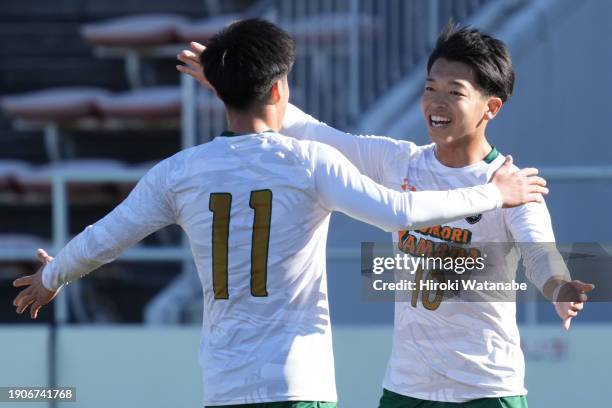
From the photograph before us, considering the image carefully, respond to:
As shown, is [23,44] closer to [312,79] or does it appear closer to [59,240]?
[312,79]

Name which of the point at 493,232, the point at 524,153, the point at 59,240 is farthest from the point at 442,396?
the point at 524,153

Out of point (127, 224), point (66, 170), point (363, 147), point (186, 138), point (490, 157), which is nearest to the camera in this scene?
point (127, 224)

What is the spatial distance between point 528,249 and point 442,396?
478 mm

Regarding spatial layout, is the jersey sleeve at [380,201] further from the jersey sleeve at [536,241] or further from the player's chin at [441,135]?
the player's chin at [441,135]

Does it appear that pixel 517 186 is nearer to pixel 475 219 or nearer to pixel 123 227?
pixel 475 219

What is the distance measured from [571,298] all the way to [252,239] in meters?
0.82

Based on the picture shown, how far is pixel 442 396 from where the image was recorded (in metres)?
3.78

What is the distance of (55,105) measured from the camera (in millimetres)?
9711

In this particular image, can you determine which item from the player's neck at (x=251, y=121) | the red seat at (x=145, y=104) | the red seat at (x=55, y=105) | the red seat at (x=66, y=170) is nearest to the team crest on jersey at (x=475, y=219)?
the player's neck at (x=251, y=121)

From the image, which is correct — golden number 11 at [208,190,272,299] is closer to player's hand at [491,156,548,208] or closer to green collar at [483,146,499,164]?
player's hand at [491,156,548,208]

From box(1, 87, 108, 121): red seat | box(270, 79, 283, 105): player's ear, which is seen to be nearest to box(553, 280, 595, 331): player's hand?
box(270, 79, 283, 105): player's ear

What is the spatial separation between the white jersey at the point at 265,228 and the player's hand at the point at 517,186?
42 mm

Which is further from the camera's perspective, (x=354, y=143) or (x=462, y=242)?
(x=354, y=143)

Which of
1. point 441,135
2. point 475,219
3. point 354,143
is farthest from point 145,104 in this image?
point 475,219
